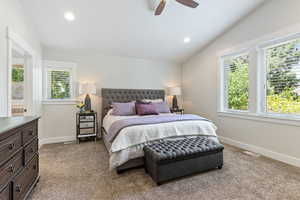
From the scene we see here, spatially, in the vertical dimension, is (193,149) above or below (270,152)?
above

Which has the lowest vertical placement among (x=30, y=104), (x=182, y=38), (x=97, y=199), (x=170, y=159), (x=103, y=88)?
(x=97, y=199)

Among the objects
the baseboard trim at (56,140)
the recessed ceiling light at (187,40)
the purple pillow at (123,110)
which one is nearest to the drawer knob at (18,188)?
the purple pillow at (123,110)

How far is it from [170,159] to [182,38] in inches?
126

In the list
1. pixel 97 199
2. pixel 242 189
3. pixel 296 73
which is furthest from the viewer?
pixel 296 73

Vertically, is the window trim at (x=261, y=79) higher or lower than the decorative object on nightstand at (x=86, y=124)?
higher

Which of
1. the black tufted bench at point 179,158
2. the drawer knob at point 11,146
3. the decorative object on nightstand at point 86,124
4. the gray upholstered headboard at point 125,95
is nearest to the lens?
the drawer knob at point 11,146

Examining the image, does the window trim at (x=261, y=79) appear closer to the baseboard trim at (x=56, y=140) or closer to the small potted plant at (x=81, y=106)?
the small potted plant at (x=81, y=106)

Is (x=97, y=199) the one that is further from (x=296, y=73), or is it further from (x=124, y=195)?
(x=296, y=73)

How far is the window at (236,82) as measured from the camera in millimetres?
3584

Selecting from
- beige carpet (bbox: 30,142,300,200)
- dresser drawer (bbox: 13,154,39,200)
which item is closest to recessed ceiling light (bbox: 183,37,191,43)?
beige carpet (bbox: 30,142,300,200)

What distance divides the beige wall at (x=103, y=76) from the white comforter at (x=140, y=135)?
2.41m

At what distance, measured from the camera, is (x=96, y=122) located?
4262 millimetres

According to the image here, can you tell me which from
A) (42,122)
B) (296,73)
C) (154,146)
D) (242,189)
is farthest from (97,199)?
(296,73)

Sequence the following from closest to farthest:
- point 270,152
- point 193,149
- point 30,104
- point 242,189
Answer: point 242,189, point 193,149, point 270,152, point 30,104
